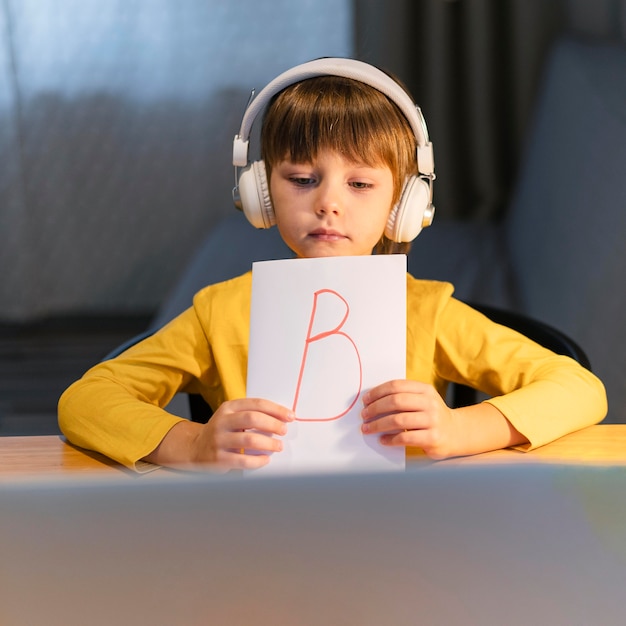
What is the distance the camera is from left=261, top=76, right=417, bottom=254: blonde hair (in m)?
0.90

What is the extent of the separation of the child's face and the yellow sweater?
12 centimetres

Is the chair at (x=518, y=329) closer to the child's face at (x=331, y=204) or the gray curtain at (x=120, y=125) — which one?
the child's face at (x=331, y=204)

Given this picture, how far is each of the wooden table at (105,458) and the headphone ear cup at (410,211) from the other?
26 cm

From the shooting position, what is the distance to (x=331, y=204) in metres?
0.86

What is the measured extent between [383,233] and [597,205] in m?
1.04

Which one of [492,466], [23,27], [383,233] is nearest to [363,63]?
[383,233]

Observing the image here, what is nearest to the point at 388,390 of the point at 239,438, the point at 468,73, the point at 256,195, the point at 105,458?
the point at 239,438

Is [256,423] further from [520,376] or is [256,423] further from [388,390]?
[520,376]

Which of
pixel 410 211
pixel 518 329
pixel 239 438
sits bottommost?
pixel 518 329

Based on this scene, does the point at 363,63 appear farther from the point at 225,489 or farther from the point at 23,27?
the point at 23,27

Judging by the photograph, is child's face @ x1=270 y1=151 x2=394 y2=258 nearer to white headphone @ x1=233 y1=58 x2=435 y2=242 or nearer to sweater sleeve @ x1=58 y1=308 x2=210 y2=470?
white headphone @ x1=233 y1=58 x2=435 y2=242

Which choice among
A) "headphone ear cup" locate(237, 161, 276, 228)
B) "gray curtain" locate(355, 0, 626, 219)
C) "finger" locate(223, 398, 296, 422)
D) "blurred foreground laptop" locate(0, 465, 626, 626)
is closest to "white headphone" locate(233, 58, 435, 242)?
"headphone ear cup" locate(237, 161, 276, 228)

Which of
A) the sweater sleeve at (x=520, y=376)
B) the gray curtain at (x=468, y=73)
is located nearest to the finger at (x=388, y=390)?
the sweater sleeve at (x=520, y=376)

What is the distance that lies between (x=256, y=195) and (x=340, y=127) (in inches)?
4.6
